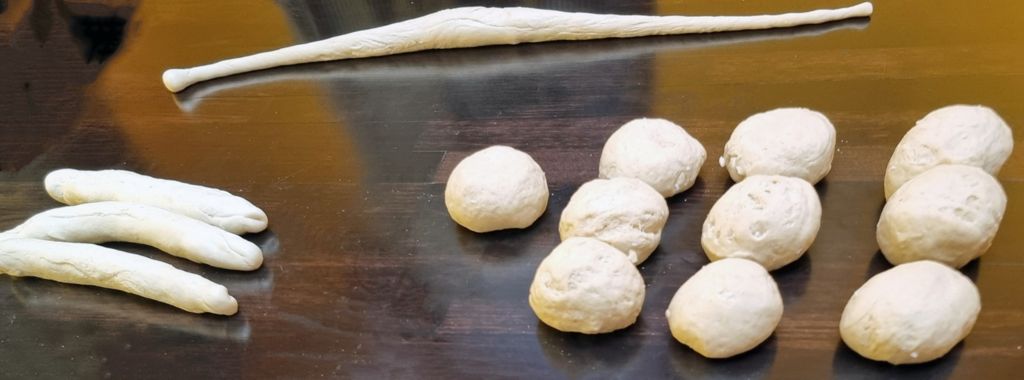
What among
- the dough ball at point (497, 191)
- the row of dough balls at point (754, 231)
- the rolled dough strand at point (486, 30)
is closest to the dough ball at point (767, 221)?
the row of dough balls at point (754, 231)

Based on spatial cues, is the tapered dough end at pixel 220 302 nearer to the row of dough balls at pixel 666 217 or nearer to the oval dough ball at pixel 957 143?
the row of dough balls at pixel 666 217

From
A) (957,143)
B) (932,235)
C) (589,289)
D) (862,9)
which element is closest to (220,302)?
(589,289)

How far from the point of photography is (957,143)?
4.42 ft

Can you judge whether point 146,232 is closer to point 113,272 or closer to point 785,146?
point 113,272

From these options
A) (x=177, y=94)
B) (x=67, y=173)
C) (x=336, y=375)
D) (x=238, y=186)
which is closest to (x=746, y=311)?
(x=336, y=375)

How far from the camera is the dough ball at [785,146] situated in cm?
142

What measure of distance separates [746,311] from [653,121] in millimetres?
463

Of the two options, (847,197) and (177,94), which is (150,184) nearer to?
(177,94)

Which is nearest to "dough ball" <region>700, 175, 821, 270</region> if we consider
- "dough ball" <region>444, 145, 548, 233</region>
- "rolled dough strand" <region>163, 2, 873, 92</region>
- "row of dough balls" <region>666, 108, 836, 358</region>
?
"row of dough balls" <region>666, 108, 836, 358</region>

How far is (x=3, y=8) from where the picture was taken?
262cm

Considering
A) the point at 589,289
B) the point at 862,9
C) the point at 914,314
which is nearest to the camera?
the point at 914,314

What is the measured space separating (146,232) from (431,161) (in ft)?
1.80

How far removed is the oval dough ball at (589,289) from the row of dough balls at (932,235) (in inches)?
12.3

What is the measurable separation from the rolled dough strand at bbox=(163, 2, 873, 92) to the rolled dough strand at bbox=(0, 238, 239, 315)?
0.66 m
